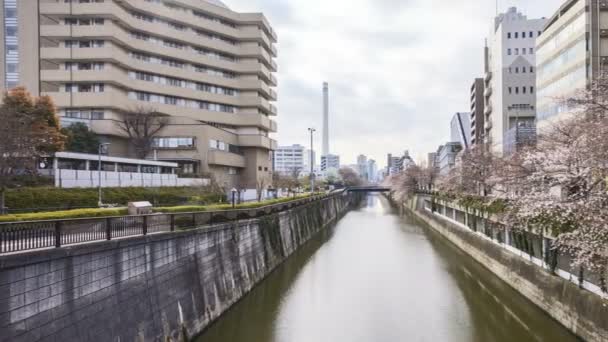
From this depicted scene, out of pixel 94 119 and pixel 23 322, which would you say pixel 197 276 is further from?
pixel 94 119

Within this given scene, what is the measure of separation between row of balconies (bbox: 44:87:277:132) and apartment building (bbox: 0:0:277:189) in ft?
0.39

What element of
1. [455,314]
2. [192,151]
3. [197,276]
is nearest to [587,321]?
[455,314]

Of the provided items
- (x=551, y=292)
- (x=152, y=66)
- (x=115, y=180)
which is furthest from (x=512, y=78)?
(x=115, y=180)

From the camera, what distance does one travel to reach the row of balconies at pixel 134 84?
48938 millimetres

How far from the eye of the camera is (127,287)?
37.3ft

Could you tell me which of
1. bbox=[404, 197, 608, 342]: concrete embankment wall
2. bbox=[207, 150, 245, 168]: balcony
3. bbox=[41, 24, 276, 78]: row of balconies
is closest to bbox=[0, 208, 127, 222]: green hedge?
bbox=[404, 197, 608, 342]: concrete embankment wall

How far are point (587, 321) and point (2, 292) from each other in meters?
16.7

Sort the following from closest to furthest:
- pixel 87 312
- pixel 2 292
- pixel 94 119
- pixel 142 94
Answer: pixel 2 292 → pixel 87 312 → pixel 94 119 → pixel 142 94

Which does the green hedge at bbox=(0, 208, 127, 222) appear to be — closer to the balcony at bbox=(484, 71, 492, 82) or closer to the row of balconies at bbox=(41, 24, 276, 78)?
the row of balconies at bbox=(41, 24, 276, 78)

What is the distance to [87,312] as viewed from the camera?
9609 mm

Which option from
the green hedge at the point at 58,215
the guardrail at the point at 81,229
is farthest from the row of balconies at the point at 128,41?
the guardrail at the point at 81,229

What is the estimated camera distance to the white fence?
28.9 meters

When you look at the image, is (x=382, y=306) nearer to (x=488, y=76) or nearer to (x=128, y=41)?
(x=128, y=41)

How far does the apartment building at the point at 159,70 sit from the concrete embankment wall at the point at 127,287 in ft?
107
